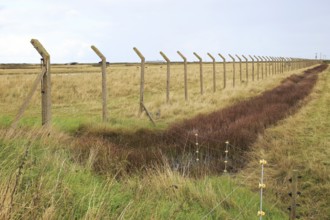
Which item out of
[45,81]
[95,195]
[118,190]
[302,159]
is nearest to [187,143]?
[302,159]

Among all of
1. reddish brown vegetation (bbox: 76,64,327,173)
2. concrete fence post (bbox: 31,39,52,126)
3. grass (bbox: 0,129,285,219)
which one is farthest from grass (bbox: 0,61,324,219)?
concrete fence post (bbox: 31,39,52,126)

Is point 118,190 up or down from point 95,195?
down

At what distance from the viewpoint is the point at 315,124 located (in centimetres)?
1005

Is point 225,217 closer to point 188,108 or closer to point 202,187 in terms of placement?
point 202,187

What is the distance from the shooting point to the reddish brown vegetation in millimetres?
6030

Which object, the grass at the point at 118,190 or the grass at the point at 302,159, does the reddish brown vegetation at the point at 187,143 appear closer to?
the grass at the point at 302,159

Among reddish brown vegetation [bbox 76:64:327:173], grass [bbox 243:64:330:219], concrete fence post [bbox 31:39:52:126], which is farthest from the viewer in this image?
concrete fence post [bbox 31:39:52:126]

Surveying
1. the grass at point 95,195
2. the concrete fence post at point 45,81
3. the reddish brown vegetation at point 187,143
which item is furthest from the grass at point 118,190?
the concrete fence post at point 45,81

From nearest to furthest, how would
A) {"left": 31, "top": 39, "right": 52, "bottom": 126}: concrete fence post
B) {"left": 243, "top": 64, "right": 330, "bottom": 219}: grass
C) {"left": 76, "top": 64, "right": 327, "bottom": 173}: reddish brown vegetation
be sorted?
1. {"left": 243, "top": 64, "right": 330, "bottom": 219}: grass
2. {"left": 76, "top": 64, "right": 327, "bottom": 173}: reddish brown vegetation
3. {"left": 31, "top": 39, "right": 52, "bottom": 126}: concrete fence post

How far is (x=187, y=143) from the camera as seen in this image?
7637 millimetres

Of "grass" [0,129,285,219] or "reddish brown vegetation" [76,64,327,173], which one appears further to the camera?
"reddish brown vegetation" [76,64,327,173]

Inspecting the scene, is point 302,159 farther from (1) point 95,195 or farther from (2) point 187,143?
(1) point 95,195

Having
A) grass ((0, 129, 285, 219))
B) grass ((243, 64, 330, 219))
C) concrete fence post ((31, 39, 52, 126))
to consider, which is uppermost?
concrete fence post ((31, 39, 52, 126))

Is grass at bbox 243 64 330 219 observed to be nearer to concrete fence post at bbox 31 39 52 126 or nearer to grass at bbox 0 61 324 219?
grass at bbox 0 61 324 219
